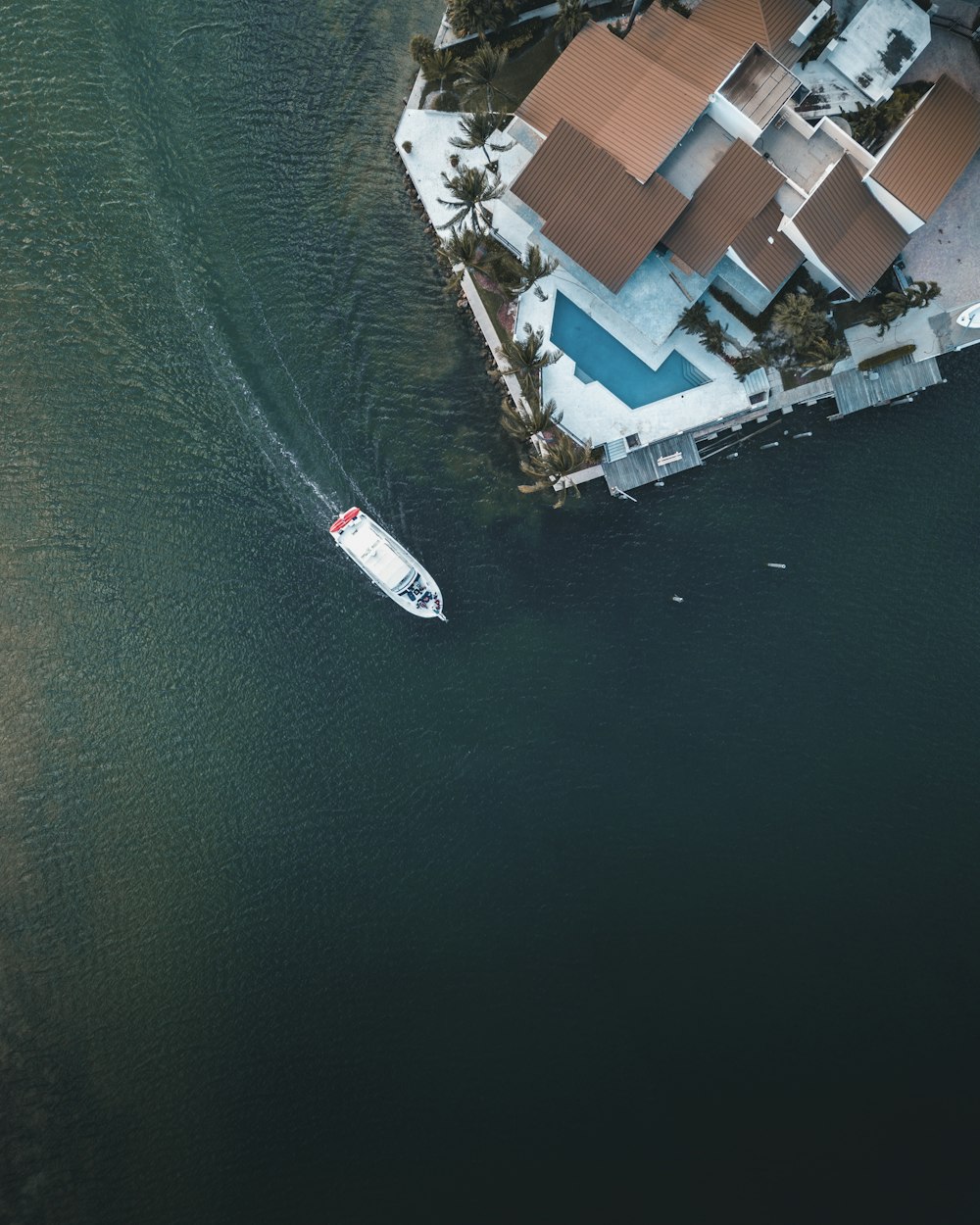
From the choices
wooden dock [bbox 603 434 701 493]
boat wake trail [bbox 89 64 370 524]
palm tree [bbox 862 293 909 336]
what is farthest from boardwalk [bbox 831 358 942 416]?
Answer: boat wake trail [bbox 89 64 370 524]

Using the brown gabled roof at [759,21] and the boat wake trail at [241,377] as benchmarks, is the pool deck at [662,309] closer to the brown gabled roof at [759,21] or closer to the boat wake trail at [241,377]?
the brown gabled roof at [759,21]

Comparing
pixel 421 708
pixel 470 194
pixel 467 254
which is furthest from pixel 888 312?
pixel 421 708

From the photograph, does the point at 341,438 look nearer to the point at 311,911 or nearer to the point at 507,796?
the point at 507,796

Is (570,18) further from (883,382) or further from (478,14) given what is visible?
(883,382)

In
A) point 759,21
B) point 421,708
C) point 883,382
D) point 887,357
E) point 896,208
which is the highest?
point 759,21

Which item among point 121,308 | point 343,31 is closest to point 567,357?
point 343,31

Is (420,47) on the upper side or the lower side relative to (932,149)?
lower

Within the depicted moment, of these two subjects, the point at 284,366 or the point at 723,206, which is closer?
the point at 723,206
